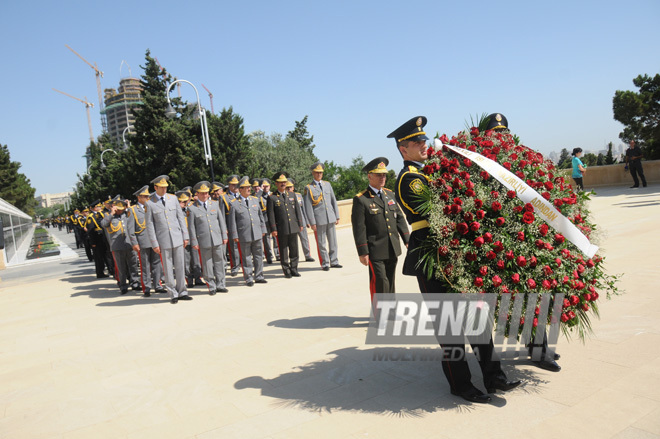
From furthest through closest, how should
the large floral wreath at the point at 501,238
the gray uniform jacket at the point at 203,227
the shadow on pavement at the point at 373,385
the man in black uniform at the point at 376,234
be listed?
the gray uniform jacket at the point at 203,227
the man in black uniform at the point at 376,234
the shadow on pavement at the point at 373,385
the large floral wreath at the point at 501,238

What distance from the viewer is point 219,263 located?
349 inches

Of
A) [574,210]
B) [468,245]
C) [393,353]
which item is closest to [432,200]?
[468,245]

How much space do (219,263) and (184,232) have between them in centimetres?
90

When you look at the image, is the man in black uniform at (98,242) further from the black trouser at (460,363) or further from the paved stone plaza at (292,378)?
the black trouser at (460,363)

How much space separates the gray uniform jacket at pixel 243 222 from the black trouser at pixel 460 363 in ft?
19.7

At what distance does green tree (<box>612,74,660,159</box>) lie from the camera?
21656mm

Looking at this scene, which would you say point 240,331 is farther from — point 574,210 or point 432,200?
point 574,210

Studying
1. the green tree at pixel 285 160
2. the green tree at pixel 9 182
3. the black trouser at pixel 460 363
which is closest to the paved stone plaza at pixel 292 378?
the black trouser at pixel 460 363

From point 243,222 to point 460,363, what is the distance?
6.39m

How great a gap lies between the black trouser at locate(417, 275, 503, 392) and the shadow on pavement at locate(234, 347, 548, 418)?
0.47 feet

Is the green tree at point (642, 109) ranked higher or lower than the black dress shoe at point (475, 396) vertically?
higher

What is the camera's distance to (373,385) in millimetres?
4008

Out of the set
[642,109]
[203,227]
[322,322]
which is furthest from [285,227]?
[642,109]

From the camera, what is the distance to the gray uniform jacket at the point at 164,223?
829cm
